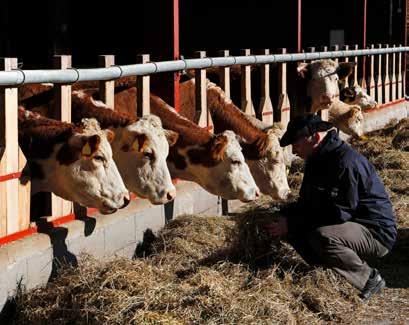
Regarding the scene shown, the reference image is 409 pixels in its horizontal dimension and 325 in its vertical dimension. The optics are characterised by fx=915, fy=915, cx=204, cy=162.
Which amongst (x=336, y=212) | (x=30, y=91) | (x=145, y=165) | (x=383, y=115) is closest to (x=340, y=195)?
(x=336, y=212)

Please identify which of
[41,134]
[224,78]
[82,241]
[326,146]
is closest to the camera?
[41,134]

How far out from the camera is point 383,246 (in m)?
7.02

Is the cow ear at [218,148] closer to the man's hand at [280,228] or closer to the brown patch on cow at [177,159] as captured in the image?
the brown patch on cow at [177,159]

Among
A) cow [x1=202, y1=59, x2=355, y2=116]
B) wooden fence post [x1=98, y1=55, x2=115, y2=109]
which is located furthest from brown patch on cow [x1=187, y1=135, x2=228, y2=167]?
cow [x1=202, y1=59, x2=355, y2=116]

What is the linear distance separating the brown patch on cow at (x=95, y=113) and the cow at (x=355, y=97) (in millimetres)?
7758

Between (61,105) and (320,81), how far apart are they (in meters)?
6.28

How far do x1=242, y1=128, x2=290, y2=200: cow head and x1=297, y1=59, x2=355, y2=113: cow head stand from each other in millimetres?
3578

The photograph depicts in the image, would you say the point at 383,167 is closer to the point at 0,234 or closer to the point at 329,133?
the point at 329,133

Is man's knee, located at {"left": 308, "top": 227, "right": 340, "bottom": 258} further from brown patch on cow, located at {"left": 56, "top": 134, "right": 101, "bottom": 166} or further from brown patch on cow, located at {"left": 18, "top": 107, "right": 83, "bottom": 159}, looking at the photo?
brown patch on cow, located at {"left": 18, "top": 107, "right": 83, "bottom": 159}

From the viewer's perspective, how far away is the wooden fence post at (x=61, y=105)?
6.93 metres

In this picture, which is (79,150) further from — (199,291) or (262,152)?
(262,152)

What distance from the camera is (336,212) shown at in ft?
22.2

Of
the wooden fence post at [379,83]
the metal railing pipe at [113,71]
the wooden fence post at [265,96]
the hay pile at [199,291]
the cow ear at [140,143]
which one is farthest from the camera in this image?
the wooden fence post at [379,83]

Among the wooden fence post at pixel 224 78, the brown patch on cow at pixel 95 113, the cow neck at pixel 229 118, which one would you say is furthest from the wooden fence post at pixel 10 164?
the wooden fence post at pixel 224 78
